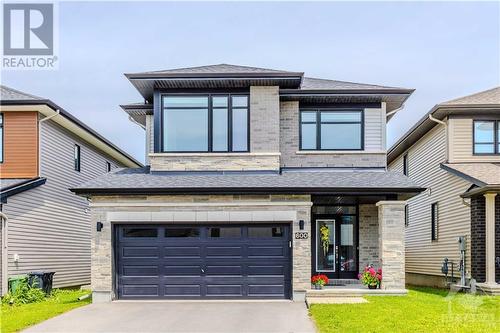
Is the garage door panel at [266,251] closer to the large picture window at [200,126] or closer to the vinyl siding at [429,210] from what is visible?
the large picture window at [200,126]

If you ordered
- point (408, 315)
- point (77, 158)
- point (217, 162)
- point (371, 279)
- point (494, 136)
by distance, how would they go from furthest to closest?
Result: point (77, 158)
point (494, 136)
point (217, 162)
point (371, 279)
point (408, 315)

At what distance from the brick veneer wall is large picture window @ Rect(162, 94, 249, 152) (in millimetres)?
7409

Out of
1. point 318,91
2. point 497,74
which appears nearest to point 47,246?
point 318,91

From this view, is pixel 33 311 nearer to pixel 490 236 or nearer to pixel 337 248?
pixel 337 248

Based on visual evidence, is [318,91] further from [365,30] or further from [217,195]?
[217,195]

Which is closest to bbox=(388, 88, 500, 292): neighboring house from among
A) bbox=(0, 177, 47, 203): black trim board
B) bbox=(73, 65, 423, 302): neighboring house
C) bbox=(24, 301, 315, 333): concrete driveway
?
bbox=(73, 65, 423, 302): neighboring house

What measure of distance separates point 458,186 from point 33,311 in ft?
45.0

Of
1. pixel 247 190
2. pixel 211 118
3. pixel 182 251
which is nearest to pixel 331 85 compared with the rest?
pixel 211 118

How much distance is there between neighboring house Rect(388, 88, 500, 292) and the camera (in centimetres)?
1853

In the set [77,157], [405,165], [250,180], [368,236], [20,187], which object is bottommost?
[368,236]

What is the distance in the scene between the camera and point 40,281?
1850 cm

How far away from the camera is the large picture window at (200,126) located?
18.4 m

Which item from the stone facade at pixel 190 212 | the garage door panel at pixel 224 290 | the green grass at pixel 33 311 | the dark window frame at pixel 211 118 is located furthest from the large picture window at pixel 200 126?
the green grass at pixel 33 311

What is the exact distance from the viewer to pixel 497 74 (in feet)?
77.6
